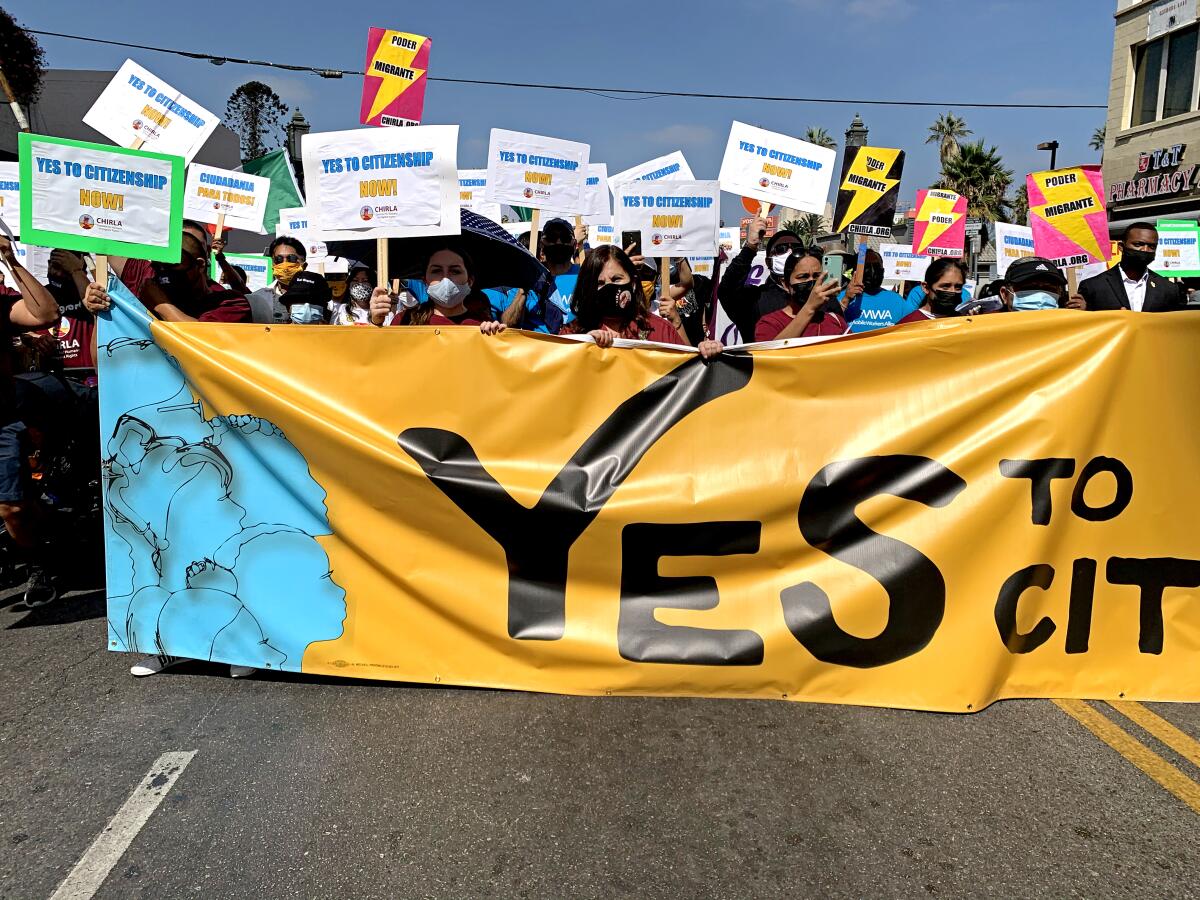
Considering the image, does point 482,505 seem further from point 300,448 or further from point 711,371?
point 711,371

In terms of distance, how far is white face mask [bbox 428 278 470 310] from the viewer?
446 centimetres

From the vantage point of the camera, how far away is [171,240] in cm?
371

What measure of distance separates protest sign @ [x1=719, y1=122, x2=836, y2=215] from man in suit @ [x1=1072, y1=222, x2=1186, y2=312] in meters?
2.01

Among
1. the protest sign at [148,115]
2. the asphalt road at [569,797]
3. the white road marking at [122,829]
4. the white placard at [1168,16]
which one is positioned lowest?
the white road marking at [122,829]

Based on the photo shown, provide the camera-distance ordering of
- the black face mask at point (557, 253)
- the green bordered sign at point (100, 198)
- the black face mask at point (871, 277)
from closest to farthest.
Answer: the green bordered sign at point (100, 198) → the black face mask at point (557, 253) → the black face mask at point (871, 277)

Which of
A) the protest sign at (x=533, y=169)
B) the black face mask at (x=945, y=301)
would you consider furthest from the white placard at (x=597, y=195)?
the black face mask at (x=945, y=301)

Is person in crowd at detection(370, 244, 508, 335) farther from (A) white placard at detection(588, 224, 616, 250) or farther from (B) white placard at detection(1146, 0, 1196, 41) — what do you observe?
(B) white placard at detection(1146, 0, 1196, 41)

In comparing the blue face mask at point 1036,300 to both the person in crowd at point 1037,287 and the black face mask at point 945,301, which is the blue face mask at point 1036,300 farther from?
the black face mask at point 945,301

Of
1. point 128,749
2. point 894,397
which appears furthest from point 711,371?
point 128,749

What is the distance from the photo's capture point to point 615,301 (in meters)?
4.29

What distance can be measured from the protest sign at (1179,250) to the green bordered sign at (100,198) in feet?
33.4

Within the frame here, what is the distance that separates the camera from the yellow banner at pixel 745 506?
340 cm

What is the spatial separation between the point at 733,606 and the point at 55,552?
459 cm

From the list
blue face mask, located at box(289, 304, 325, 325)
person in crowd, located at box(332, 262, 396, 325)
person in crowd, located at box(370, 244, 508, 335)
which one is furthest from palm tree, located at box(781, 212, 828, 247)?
person in crowd, located at box(370, 244, 508, 335)
